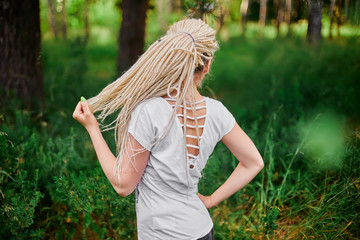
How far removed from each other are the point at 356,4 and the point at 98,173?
2.98m

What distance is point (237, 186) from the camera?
179 cm

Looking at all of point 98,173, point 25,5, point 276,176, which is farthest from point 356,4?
point 25,5

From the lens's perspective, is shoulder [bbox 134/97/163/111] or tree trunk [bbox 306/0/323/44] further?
tree trunk [bbox 306/0/323/44]

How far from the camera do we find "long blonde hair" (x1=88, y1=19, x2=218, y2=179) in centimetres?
149

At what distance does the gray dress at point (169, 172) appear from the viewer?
1.47 meters

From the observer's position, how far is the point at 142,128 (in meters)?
1.45

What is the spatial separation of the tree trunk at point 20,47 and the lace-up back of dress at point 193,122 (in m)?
3.04

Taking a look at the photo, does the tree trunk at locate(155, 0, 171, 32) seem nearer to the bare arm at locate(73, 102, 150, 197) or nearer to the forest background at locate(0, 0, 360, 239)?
the forest background at locate(0, 0, 360, 239)

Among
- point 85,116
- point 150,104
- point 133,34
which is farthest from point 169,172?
point 133,34

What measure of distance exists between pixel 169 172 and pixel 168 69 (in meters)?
0.45

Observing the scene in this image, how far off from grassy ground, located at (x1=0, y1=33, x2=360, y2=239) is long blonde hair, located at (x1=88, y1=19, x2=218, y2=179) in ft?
1.52

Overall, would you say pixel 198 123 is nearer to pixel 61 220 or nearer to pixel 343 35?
pixel 61 220

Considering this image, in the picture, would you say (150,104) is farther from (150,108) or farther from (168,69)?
(168,69)

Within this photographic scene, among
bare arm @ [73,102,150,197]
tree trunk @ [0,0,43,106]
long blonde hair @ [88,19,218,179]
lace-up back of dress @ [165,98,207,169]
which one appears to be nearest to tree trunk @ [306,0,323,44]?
long blonde hair @ [88,19,218,179]
